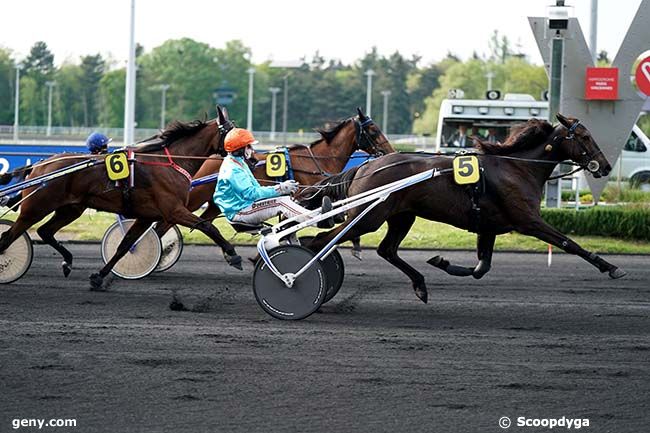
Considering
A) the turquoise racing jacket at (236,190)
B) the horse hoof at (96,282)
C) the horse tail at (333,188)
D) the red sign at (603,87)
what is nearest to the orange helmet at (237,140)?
the turquoise racing jacket at (236,190)

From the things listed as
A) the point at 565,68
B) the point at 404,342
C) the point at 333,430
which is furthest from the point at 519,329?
the point at 565,68

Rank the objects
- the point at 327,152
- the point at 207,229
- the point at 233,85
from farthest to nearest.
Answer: the point at 233,85
the point at 327,152
the point at 207,229

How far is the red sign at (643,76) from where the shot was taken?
16.0 meters

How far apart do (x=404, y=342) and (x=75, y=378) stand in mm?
2291

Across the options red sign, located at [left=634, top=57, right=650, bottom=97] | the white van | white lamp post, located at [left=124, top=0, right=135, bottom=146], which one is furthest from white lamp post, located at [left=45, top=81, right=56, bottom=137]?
red sign, located at [left=634, top=57, right=650, bottom=97]

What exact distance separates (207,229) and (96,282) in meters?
1.12

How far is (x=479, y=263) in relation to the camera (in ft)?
29.6

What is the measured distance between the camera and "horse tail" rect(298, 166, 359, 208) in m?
9.01

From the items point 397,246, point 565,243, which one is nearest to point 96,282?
point 397,246

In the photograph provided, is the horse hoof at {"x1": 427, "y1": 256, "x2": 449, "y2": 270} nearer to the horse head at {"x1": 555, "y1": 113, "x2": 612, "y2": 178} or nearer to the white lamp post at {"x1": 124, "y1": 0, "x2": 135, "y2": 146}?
the horse head at {"x1": 555, "y1": 113, "x2": 612, "y2": 178}

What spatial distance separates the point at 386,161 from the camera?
8.80m

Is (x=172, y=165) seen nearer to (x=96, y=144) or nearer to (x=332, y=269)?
(x=96, y=144)

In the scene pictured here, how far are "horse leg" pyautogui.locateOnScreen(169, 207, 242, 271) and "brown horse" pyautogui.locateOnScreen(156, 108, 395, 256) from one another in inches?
53.7

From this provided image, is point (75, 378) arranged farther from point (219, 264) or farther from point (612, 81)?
point (612, 81)
